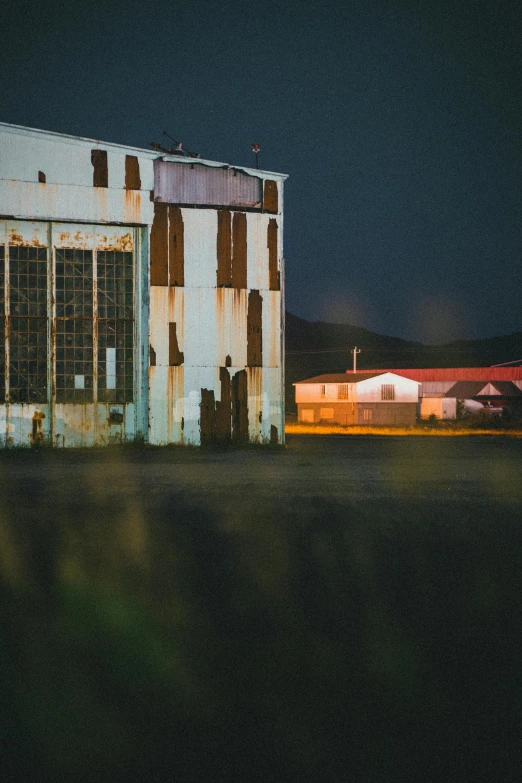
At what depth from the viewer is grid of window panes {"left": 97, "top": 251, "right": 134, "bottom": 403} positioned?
54.8ft

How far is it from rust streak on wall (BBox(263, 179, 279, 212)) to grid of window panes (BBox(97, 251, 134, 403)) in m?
3.65

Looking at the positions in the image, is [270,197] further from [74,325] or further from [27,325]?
[27,325]

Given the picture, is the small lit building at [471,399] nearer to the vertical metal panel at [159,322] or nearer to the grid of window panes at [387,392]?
the grid of window panes at [387,392]

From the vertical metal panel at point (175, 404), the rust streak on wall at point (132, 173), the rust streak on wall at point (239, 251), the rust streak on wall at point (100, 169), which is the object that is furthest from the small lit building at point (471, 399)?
the rust streak on wall at point (100, 169)

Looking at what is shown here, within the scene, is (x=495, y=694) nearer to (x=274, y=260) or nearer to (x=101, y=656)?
(x=101, y=656)

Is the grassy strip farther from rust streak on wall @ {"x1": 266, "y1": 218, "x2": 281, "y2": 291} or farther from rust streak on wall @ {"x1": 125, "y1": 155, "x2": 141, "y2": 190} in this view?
rust streak on wall @ {"x1": 125, "y1": 155, "x2": 141, "y2": 190}

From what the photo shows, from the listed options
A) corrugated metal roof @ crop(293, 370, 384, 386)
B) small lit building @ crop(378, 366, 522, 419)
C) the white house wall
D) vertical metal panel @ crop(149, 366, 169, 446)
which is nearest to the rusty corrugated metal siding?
vertical metal panel @ crop(149, 366, 169, 446)

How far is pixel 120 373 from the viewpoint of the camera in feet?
55.0

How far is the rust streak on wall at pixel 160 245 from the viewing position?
16.7 m

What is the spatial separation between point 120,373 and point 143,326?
1244 mm

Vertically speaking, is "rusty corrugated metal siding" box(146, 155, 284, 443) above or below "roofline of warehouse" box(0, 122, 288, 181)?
below

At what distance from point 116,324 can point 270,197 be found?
16.4ft

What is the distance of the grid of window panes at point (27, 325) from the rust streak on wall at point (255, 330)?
4806mm

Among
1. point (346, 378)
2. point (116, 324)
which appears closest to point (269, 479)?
point (116, 324)
